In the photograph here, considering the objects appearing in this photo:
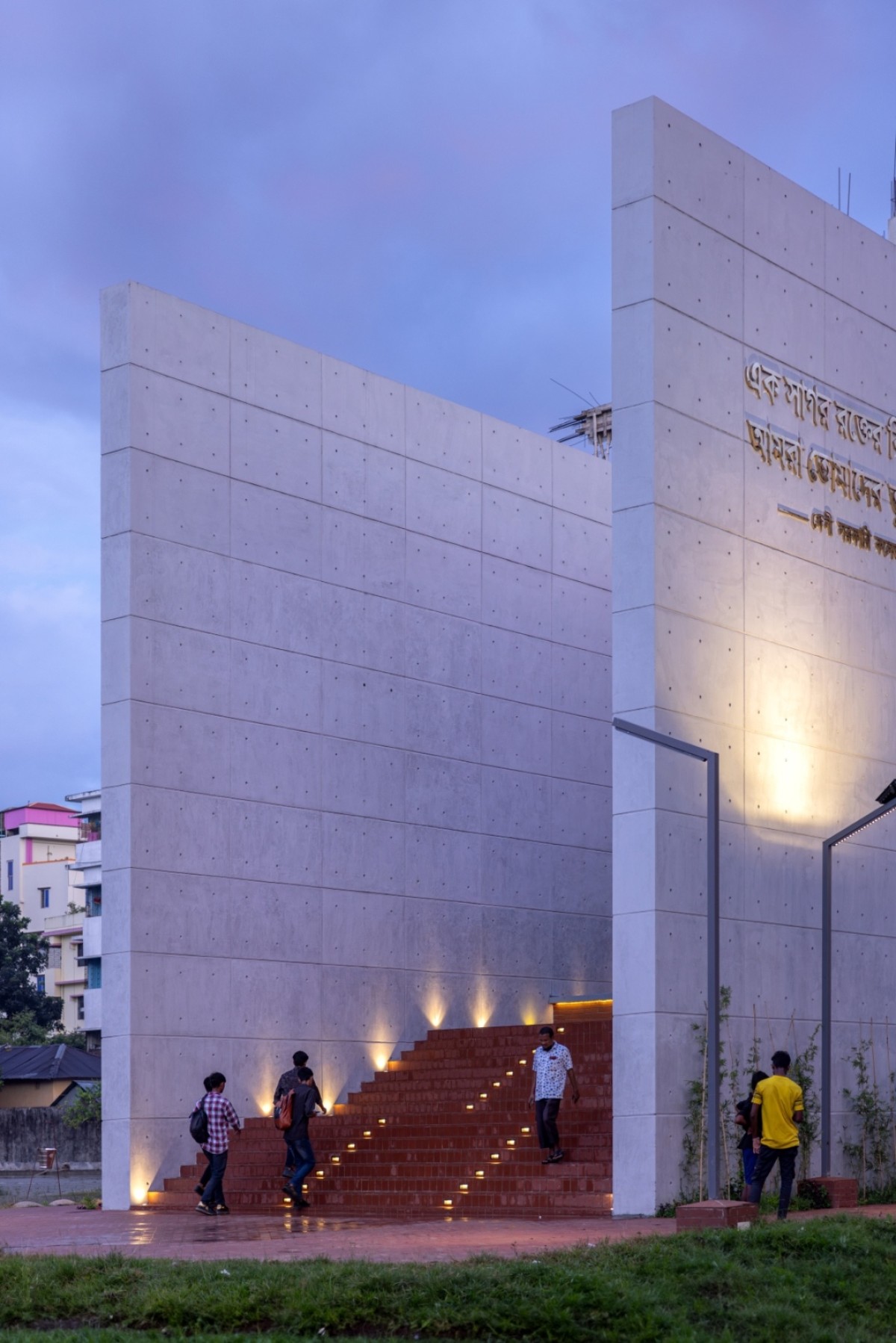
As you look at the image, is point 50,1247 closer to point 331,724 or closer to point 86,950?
point 331,724

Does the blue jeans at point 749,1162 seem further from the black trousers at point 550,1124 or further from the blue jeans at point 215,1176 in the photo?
the blue jeans at point 215,1176

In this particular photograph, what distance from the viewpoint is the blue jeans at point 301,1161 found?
16812 mm

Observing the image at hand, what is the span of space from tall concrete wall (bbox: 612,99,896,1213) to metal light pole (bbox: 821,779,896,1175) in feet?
1.79

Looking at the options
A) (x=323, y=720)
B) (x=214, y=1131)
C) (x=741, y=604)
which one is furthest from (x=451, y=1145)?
(x=741, y=604)

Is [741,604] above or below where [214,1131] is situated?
above

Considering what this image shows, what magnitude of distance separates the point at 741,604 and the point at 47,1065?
2562 centimetres

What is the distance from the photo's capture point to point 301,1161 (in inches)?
669

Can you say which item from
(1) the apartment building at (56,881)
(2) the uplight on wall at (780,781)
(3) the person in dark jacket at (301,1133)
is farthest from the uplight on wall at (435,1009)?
(1) the apartment building at (56,881)

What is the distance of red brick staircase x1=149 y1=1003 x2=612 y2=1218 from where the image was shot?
1625 cm

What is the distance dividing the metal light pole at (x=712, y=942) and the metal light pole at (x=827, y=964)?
4.60ft

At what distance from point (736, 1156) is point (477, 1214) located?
7.57ft

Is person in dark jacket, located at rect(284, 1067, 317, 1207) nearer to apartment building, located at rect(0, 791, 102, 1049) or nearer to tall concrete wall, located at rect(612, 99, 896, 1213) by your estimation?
tall concrete wall, located at rect(612, 99, 896, 1213)

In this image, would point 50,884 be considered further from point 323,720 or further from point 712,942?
point 712,942

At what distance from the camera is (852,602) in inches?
722
